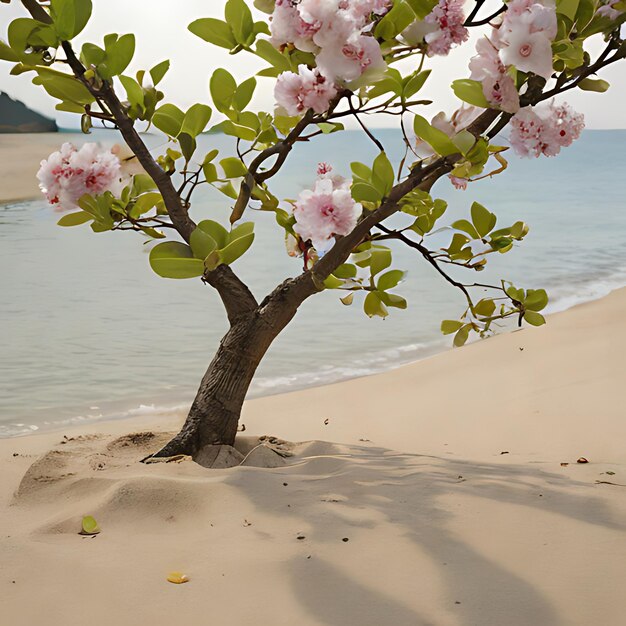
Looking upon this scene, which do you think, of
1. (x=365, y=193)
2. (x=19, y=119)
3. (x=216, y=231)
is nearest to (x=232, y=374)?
(x=216, y=231)

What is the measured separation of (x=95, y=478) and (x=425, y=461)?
2.28ft

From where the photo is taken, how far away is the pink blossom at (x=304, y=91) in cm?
146

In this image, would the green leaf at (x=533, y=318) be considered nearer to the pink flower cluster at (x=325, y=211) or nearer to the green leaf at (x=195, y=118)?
the pink flower cluster at (x=325, y=211)

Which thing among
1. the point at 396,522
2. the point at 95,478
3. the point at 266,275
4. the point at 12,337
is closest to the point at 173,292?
the point at 266,275

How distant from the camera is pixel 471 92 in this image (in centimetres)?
141

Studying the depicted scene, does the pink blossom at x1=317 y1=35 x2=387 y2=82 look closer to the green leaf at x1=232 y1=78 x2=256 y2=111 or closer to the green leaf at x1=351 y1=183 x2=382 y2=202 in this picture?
the green leaf at x1=351 y1=183 x2=382 y2=202

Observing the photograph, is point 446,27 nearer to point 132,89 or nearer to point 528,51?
point 528,51

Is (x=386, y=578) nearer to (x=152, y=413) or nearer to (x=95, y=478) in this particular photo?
(x=95, y=478)

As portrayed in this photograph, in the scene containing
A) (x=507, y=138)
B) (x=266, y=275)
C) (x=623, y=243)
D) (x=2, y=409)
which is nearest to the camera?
(x=507, y=138)

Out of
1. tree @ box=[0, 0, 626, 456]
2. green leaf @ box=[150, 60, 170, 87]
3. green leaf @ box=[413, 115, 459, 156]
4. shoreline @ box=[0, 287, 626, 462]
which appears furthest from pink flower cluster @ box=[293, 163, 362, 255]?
shoreline @ box=[0, 287, 626, 462]

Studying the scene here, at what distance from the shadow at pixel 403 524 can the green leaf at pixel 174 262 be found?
0.40 metres

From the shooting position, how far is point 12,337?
13.3 feet

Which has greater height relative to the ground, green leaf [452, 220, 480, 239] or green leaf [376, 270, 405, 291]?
green leaf [452, 220, 480, 239]

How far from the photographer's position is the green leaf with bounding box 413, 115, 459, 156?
1.43m
